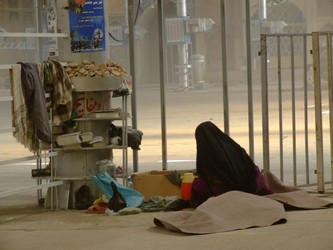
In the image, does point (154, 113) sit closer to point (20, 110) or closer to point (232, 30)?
point (20, 110)

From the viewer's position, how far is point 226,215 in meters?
8.45

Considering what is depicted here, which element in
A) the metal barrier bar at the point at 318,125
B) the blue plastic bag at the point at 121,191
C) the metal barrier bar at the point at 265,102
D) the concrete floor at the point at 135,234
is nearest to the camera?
the concrete floor at the point at 135,234

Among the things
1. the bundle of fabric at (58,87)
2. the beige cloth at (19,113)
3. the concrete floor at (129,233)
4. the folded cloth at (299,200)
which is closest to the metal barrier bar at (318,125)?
the concrete floor at (129,233)

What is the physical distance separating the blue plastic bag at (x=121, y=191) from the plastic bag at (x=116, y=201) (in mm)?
53

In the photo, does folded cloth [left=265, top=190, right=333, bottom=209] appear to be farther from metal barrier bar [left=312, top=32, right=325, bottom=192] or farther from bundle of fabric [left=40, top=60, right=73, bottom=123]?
bundle of fabric [left=40, top=60, right=73, bottom=123]

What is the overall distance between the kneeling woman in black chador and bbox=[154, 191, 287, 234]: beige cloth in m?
0.55

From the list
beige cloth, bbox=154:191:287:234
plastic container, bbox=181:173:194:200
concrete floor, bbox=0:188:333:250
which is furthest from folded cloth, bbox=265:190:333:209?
plastic container, bbox=181:173:194:200

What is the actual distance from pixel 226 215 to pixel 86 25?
2.61m

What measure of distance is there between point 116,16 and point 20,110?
3391 centimetres

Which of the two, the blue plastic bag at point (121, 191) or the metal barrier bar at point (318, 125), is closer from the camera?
the blue plastic bag at point (121, 191)

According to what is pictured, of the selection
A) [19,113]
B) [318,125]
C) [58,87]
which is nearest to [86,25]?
[58,87]

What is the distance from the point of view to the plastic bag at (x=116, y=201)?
948 cm

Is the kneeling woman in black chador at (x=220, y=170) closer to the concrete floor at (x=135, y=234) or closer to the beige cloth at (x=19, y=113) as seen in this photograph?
the concrete floor at (x=135, y=234)

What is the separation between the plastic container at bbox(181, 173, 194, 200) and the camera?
31.7 ft
